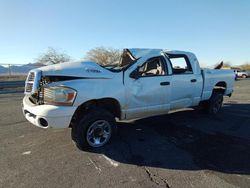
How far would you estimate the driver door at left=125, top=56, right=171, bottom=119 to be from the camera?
14.7ft

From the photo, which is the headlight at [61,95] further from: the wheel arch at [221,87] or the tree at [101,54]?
the tree at [101,54]

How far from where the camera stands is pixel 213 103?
681 cm

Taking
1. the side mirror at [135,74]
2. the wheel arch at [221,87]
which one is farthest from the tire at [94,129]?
the wheel arch at [221,87]

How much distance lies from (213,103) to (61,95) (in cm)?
504

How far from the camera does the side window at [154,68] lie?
5057mm

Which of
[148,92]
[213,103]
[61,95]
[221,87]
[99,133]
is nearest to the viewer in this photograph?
[61,95]

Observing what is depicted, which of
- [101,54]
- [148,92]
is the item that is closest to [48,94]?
[148,92]

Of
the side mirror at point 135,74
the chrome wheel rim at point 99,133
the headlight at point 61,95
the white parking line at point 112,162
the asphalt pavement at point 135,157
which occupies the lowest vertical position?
the white parking line at point 112,162

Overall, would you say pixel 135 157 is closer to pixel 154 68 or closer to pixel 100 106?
pixel 100 106

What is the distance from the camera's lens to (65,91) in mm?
3645

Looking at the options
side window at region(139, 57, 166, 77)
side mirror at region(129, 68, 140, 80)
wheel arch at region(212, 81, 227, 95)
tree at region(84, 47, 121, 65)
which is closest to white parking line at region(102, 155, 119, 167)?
side mirror at region(129, 68, 140, 80)

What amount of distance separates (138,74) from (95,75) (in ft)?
3.38

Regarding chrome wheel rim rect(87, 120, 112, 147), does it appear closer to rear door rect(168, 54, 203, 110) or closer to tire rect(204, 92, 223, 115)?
rear door rect(168, 54, 203, 110)

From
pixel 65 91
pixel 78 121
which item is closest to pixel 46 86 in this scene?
pixel 65 91
